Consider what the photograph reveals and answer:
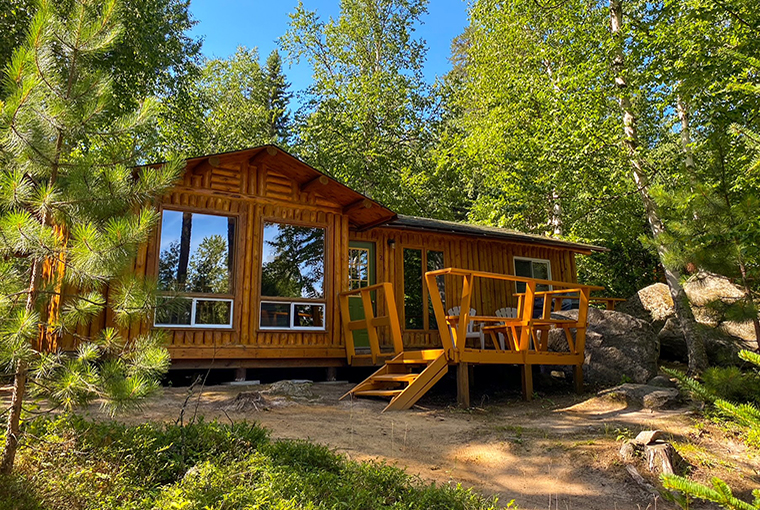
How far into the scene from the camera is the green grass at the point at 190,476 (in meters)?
2.99

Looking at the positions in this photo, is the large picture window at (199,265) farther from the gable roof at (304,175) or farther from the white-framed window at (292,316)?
the gable roof at (304,175)

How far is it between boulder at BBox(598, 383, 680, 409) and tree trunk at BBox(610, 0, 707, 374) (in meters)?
1.75

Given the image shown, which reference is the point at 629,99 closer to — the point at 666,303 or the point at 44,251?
the point at 666,303

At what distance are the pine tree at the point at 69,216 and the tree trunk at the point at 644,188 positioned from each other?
7855mm

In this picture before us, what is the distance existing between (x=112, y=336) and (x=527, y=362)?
20.7ft

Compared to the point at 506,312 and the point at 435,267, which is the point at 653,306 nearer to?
the point at 506,312

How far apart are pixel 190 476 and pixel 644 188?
9432 millimetres

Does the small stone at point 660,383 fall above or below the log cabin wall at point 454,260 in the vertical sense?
below

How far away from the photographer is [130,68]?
38.9 feet

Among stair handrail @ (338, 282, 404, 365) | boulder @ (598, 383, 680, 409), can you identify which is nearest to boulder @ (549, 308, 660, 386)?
boulder @ (598, 383, 680, 409)

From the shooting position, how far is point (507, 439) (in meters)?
5.55

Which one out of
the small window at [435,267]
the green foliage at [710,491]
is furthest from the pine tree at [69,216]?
the small window at [435,267]

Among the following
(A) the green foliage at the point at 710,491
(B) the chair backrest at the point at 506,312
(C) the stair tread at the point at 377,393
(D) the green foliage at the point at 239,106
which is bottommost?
(C) the stair tread at the point at 377,393

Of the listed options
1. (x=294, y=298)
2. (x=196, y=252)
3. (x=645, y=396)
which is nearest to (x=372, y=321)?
(x=294, y=298)
